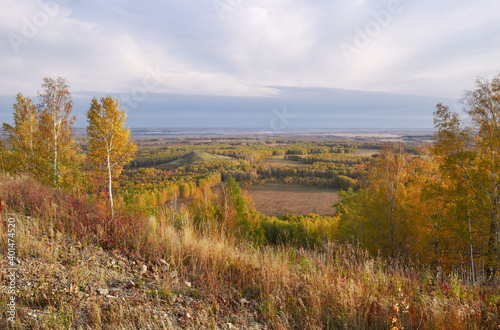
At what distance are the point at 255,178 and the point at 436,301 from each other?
120 meters

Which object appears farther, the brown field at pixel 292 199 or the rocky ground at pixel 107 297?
the brown field at pixel 292 199

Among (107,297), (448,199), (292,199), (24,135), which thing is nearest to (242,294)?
(107,297)

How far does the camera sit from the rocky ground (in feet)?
11.5

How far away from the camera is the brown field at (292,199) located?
77463mm

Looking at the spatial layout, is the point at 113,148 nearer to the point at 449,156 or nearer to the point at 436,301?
the point at 436,301

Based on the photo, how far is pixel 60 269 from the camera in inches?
176

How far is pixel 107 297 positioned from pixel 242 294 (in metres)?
2.42

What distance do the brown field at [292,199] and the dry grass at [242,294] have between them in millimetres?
69877

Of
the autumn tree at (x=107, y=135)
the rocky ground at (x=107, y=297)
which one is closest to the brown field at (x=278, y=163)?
the autumn tree at (x=107, y=135)

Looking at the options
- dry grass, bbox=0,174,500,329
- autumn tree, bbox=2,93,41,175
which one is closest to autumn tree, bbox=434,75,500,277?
dry grass, bbox=0,174,500,329

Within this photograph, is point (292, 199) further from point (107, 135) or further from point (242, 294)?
point (242, 294)

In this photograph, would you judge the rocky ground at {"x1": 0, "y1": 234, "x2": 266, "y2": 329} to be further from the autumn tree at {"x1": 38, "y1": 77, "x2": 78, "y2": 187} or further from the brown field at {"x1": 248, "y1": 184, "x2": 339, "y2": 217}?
the brown field at {"x1": 248, "y1": 184, "x2": 339, "y2": 217}

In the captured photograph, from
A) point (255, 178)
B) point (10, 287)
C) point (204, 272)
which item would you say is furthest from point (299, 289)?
point (255, 178)

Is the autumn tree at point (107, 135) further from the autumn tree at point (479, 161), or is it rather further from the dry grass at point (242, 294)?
the autumn tree at point (479, 161)
